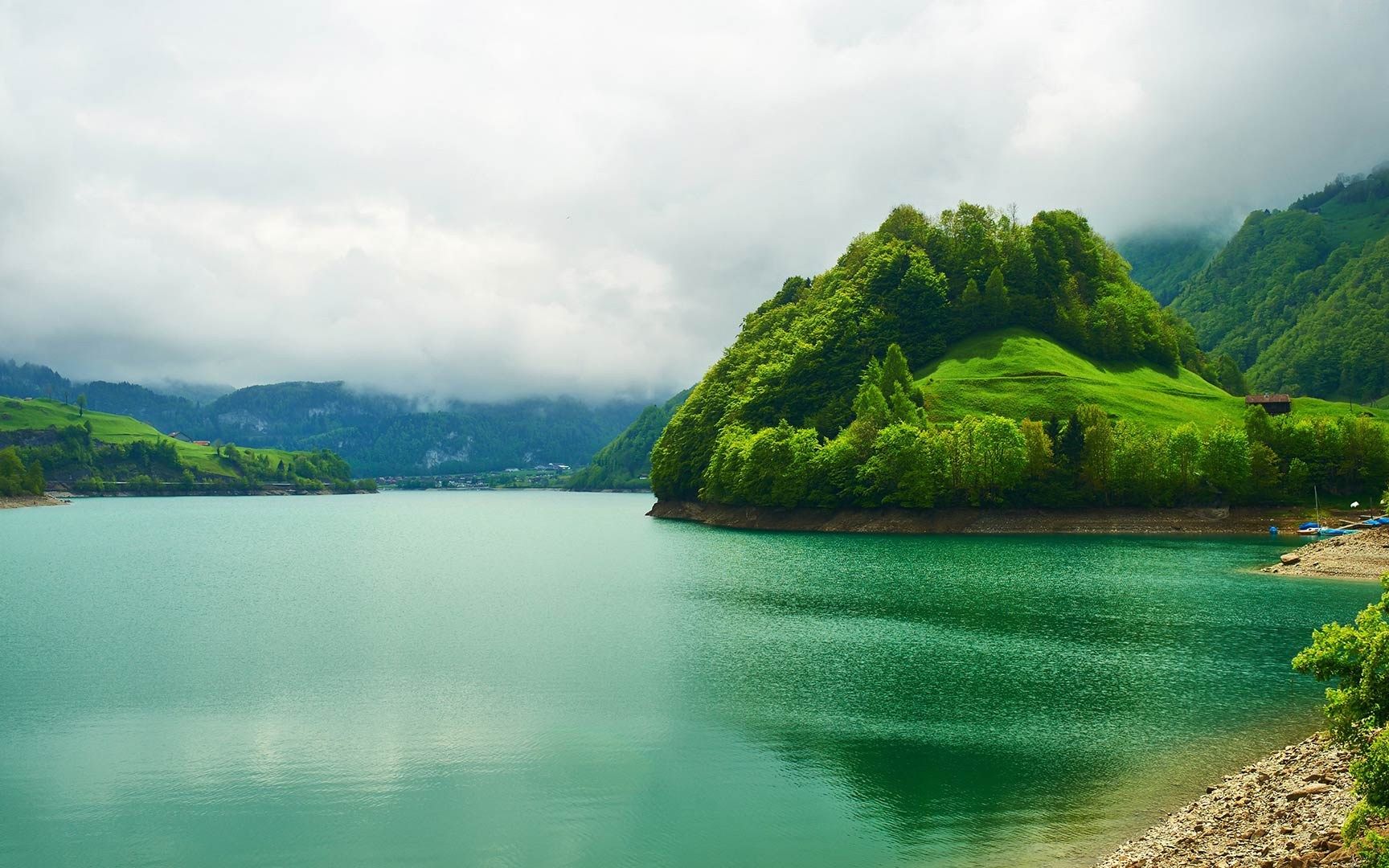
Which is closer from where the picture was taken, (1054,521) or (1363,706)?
(1363,706)

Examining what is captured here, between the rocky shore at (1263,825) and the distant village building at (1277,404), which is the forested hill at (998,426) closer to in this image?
the distant village building at (1277,404)

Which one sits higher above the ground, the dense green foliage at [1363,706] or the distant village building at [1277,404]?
the distant village building at [1277,404]

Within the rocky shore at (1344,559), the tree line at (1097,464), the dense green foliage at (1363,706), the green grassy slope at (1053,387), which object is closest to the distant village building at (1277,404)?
the green grassy slope at (1053,387)

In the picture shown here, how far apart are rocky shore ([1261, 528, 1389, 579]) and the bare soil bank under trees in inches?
1396

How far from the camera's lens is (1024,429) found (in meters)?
140

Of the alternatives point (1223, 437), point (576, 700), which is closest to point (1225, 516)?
point (1223, 437)

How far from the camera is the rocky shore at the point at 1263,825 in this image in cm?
2122

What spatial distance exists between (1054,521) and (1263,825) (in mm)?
115725

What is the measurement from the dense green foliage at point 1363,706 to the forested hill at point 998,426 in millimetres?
115144

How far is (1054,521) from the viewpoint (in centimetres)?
13300

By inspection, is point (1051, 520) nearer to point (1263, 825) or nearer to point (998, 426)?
point (998, 426)

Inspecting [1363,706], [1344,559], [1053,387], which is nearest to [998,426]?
[1053,387]

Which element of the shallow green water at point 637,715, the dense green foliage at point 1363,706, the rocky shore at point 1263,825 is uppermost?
the dense green foliage at point 1363,706

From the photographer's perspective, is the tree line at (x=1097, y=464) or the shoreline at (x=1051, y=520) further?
the tree line at (x=1097, y=464)
